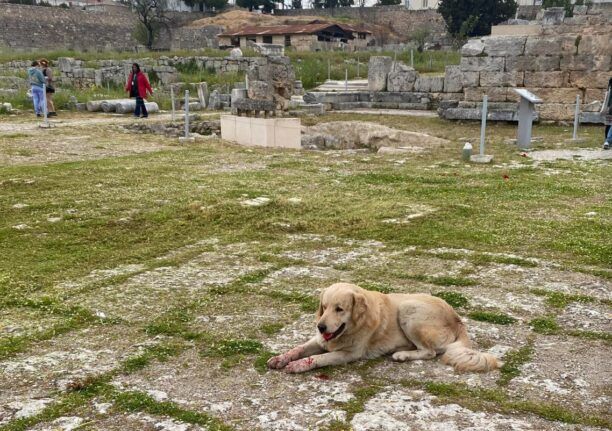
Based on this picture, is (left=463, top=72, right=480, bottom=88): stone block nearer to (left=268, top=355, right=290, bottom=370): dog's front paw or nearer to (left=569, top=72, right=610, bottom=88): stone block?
(left=569, top=72, right=610, bottom=88): stone block

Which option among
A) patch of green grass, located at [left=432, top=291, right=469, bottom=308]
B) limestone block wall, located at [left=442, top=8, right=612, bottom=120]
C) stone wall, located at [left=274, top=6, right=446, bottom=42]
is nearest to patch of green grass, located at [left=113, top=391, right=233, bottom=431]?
patch of green grass, located at [left=432, top=291, right=469, bottom=308]

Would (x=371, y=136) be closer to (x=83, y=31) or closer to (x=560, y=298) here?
(x=560, y=298)

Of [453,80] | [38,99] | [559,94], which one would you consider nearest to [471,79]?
[453,80]

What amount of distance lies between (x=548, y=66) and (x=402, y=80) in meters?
6.20

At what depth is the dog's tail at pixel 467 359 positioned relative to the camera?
153 inches

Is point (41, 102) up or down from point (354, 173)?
up

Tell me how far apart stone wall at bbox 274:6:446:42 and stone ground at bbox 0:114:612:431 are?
6808cm

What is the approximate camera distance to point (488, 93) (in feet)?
65.5

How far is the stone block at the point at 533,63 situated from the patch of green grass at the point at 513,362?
16.9 m

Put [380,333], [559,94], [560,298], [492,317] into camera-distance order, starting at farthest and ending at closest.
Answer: [559,94], [560,298], [492,317], [380,333]

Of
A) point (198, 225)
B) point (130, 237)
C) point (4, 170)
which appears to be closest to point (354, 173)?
point (198, 225)

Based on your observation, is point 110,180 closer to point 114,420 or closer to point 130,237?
point 130,237

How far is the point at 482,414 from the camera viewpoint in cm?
337

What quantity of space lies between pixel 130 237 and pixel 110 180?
325 cm
